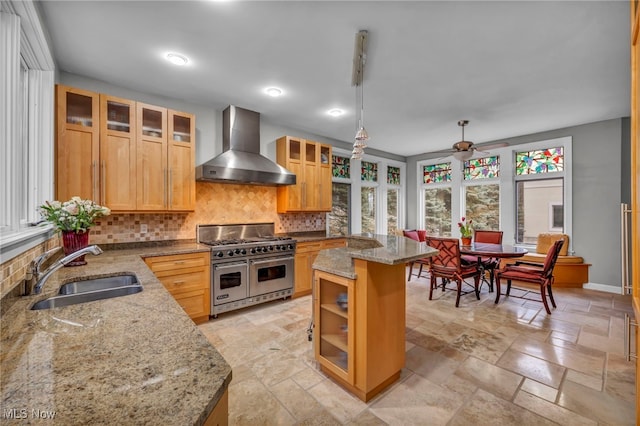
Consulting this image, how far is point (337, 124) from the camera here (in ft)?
14.6

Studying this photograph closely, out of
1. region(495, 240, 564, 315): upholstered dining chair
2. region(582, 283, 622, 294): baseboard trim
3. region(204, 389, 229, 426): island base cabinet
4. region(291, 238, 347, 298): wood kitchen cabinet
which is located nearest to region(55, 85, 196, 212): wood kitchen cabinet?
region(291, 238, 347, 298): wood kitchen cabinet

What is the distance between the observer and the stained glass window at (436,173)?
625 centimetres

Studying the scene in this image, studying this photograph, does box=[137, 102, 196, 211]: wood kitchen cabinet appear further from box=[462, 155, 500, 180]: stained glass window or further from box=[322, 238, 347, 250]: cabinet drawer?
box=[462, 155, 500, 180]: stained glass window

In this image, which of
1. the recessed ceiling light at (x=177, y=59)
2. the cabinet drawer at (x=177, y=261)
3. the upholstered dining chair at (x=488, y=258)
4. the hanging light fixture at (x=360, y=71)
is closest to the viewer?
the hanging light fixture at (x=360, y=71)

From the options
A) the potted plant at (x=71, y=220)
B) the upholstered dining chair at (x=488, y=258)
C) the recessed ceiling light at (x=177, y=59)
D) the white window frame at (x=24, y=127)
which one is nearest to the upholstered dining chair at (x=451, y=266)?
the upholstered dining chair at (x=488, y=258)

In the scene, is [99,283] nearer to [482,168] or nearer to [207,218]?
[207,218]

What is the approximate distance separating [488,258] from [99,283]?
5228 millimetres

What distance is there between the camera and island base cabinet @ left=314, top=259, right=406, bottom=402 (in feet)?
6.01

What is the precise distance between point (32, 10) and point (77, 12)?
1.14 feet

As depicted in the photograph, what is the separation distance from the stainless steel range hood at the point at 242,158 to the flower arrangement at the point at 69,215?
1.26 m

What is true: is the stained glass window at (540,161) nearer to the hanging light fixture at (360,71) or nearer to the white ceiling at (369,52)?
the white ceiling at (369,52)

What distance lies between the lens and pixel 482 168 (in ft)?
18.7

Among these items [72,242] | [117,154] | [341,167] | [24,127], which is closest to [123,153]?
[117,154]

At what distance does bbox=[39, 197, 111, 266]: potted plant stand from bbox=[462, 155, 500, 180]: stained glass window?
20.7 feet
